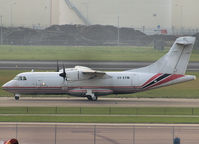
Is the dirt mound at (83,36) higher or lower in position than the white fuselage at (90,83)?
higher

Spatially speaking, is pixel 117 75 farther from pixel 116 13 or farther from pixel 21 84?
pixel 116 13

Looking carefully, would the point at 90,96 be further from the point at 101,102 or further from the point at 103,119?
the point at 103,119

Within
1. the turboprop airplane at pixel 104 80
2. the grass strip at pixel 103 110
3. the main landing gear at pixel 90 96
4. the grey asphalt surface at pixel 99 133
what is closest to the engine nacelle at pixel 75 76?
the turboprop airplane at pixel 104 80

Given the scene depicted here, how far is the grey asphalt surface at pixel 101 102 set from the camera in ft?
148

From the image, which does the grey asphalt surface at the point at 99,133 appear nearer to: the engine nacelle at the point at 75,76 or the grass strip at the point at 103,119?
the grass strip at the point at 103,119

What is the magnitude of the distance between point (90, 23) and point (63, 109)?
73.8m

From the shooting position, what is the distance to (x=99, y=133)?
30531 millimetres

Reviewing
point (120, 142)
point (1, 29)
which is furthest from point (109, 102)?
point (1, 29)

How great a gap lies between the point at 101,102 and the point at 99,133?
1696 cm

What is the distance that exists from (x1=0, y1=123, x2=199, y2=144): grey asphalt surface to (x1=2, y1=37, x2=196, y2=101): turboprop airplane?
43.1 feet

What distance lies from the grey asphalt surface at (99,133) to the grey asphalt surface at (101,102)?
11.1 meters

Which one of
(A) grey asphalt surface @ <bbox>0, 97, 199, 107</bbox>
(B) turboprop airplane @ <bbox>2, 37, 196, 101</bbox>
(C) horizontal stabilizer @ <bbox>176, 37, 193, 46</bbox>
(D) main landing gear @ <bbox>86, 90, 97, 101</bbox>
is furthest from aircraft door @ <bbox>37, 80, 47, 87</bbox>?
(C) horizontal stabilizer @ <bbox>176, 37, 193, 46</bbox>

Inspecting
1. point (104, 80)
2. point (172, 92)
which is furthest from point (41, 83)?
point (172, 92)

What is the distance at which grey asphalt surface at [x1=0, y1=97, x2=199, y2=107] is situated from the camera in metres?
45.2
